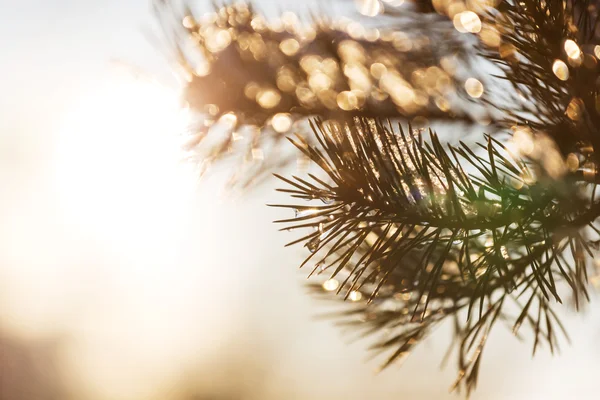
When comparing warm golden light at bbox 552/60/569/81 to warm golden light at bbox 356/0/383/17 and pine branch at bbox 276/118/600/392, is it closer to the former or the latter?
pine branch at bbox 276/118/600/392

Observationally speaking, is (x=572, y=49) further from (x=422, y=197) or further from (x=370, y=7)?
(x=370, y=7)

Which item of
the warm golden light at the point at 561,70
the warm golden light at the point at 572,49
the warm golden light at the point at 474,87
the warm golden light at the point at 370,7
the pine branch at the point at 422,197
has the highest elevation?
the warm golden light at the point at 370,7

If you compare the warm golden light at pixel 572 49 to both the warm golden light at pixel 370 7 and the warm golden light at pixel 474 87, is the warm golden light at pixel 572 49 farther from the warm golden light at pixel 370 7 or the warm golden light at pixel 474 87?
the warm golden light at pixel 370 7

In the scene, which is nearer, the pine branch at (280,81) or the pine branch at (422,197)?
the pine branch at (422,197)

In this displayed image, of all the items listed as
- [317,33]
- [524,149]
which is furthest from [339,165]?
[317,33]

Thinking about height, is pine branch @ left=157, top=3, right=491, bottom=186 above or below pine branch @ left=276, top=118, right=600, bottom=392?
above

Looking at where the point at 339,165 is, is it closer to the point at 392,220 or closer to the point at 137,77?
the point at 392,220

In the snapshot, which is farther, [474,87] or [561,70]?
Result: [474,87]

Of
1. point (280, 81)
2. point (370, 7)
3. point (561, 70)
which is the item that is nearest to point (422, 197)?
point (561, 70)

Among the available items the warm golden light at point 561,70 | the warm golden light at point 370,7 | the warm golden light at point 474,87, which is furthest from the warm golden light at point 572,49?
the warm golden light at point 370,7

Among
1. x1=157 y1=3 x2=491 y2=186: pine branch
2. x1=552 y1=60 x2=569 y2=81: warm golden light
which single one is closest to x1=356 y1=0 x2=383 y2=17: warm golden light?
x1=157 y1=3 x2=491 y2=186: pine branch

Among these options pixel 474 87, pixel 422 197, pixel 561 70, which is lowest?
pixel 422 197
